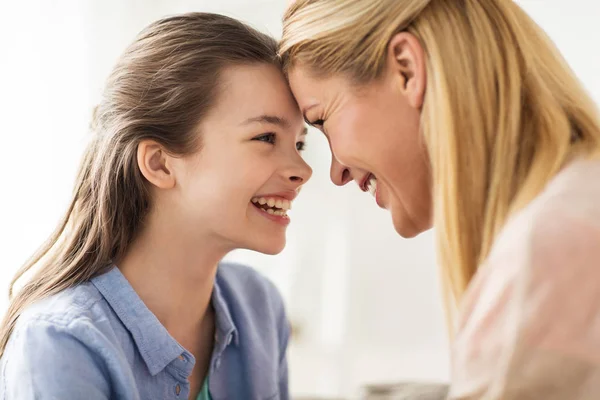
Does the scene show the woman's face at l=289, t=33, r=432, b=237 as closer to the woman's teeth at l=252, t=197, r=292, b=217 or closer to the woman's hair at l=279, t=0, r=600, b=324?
the woman's hair at l=279, t=0, r=600, b=324

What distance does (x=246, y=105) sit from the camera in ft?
4.77

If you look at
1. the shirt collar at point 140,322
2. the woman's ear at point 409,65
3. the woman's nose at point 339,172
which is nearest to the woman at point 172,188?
the shirt collar at point 140,322

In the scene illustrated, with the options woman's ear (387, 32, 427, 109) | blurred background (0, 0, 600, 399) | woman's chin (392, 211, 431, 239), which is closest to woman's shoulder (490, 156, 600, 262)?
woman's ear (387, 32, 427, 109)

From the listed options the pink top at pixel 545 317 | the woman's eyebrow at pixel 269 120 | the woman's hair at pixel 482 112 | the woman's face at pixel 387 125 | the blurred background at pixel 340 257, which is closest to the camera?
the pink top at pixel 545 317

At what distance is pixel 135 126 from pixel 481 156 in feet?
2.28

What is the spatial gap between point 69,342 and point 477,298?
2.35ft

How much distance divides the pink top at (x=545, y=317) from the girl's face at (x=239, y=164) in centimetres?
71

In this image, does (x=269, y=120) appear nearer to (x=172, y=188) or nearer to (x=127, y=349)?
(x=172, y=188)

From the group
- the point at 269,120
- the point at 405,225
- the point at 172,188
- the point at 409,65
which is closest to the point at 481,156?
the point at 409,65

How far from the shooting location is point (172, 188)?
4.83 feet

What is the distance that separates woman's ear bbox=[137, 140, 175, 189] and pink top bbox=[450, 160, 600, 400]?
0.80 meters

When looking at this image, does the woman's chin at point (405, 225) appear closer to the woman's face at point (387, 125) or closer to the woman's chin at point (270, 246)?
the woman's face at point (387, 125)

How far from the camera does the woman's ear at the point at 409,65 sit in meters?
1.14

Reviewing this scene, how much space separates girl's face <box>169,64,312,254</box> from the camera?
1448mm
